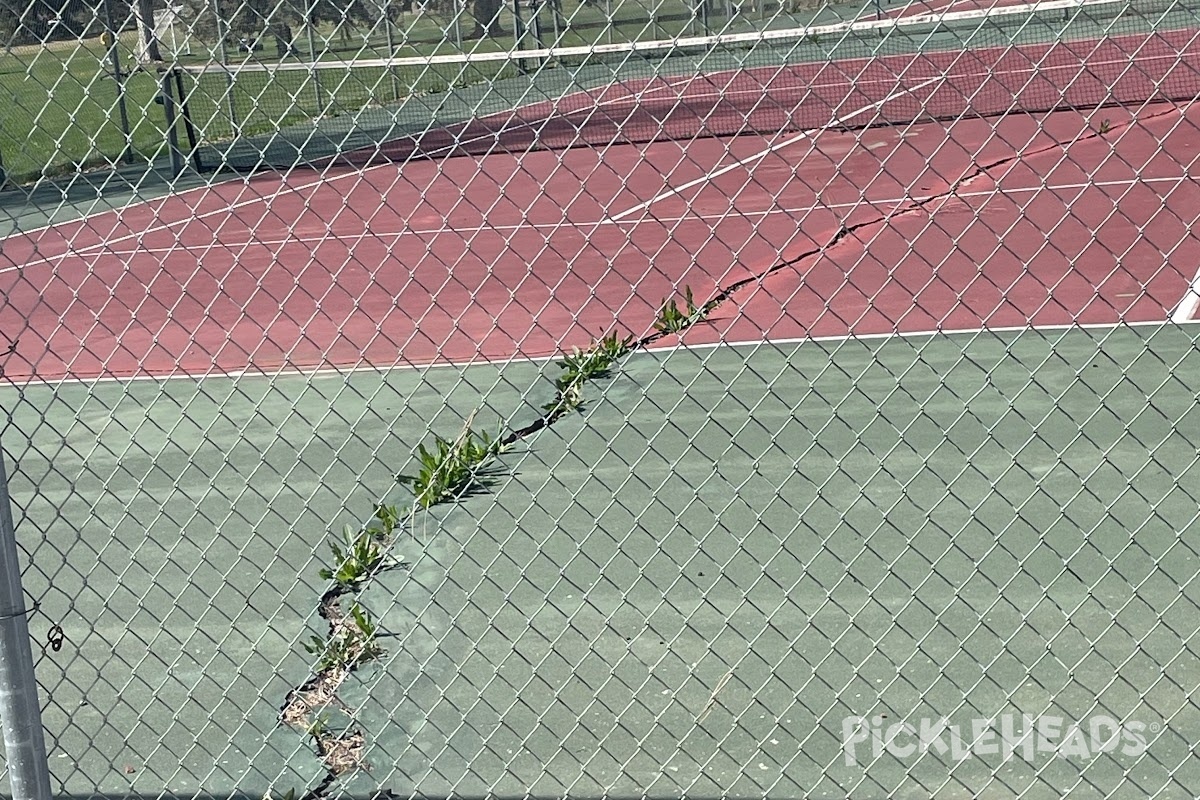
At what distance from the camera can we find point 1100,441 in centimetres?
689

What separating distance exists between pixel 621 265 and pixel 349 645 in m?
7.21

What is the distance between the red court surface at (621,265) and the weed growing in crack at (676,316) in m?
0.12

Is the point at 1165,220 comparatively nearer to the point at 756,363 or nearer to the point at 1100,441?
the point at 756,363

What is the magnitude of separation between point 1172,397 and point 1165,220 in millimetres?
5329

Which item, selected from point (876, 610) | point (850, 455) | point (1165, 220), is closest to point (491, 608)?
point (876, 610)

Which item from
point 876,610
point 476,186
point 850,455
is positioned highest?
point 876,610

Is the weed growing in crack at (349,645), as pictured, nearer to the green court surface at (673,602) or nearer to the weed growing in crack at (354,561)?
the green court surface at (673,602)

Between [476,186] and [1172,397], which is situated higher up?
[1172,397]

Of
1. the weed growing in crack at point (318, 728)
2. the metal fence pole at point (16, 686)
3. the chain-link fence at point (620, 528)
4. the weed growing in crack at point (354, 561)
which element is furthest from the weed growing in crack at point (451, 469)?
the metal fence pole at point (16, 686)

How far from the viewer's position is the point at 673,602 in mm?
5527

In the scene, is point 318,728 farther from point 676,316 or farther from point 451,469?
point 676,316

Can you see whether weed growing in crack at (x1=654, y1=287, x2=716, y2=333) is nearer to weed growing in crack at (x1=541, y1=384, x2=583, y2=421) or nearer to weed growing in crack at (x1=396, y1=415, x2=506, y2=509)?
weed growing in crack at (x1=541, y1=384, x2=583, y2=421)

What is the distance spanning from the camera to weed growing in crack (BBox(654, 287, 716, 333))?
31.0 ft

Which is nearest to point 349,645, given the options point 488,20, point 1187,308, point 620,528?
point 620,528
